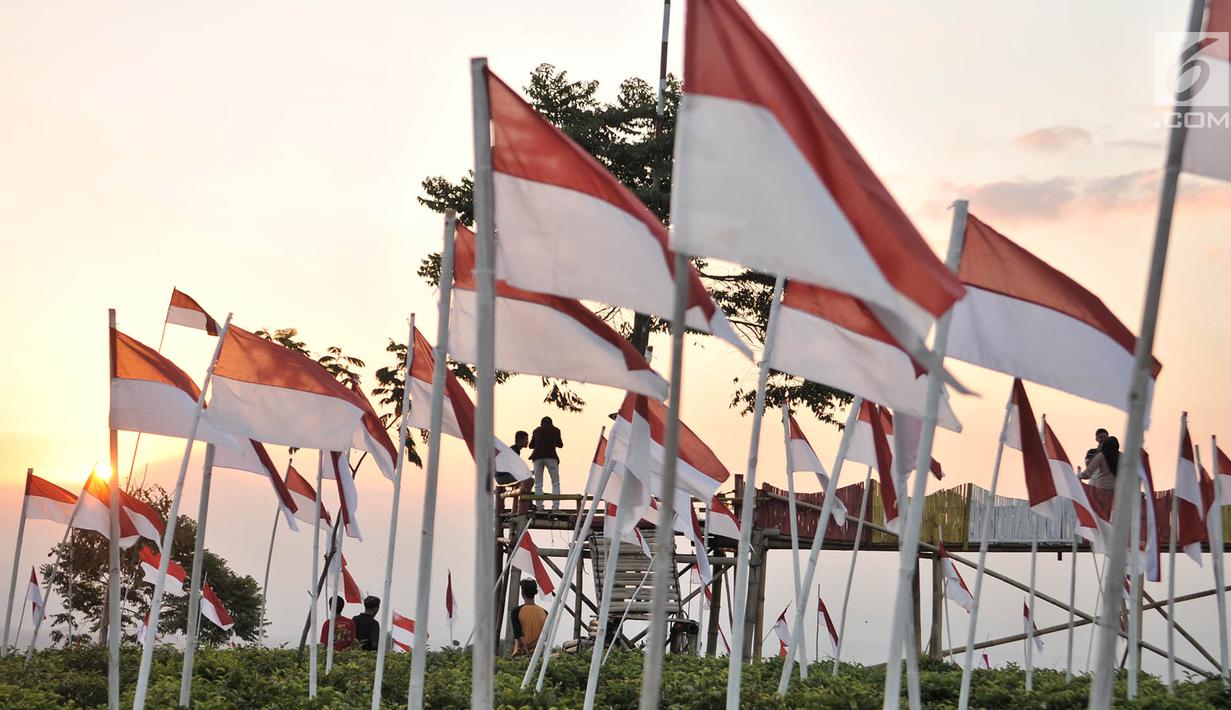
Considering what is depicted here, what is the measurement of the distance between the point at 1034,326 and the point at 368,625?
17136mm

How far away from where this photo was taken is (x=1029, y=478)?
10.4 m

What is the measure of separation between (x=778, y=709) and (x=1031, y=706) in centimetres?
342

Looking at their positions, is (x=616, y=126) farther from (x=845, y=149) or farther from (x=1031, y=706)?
(x=845, y=149)

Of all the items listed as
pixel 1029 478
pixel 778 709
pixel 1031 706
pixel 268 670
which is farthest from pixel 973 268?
pixel 268 670

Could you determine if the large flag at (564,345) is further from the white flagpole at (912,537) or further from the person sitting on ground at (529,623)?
the person sitting on ground at (529,623)

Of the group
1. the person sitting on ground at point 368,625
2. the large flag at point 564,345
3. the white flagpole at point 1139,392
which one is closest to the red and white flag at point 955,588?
the person sitting on ground at point 368,625

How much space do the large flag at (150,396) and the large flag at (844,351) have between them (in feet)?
17.3

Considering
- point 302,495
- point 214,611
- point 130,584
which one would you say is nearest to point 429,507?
point 302,495

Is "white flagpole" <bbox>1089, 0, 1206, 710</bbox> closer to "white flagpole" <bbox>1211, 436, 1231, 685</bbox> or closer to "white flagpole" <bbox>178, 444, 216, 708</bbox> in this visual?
"white flagpole" <bbox>178, 444, 216, 708</bbox>

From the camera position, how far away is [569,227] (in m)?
7.17

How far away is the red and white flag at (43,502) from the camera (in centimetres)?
2250

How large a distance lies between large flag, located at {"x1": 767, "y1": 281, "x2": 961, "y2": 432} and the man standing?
16.5 meters

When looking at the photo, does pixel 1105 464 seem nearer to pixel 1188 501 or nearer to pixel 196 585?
pixel 1188 501

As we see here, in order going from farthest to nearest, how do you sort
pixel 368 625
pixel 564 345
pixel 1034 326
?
1. pixel 368 625
2. pixel 1034 326
3. pixel 564 345
